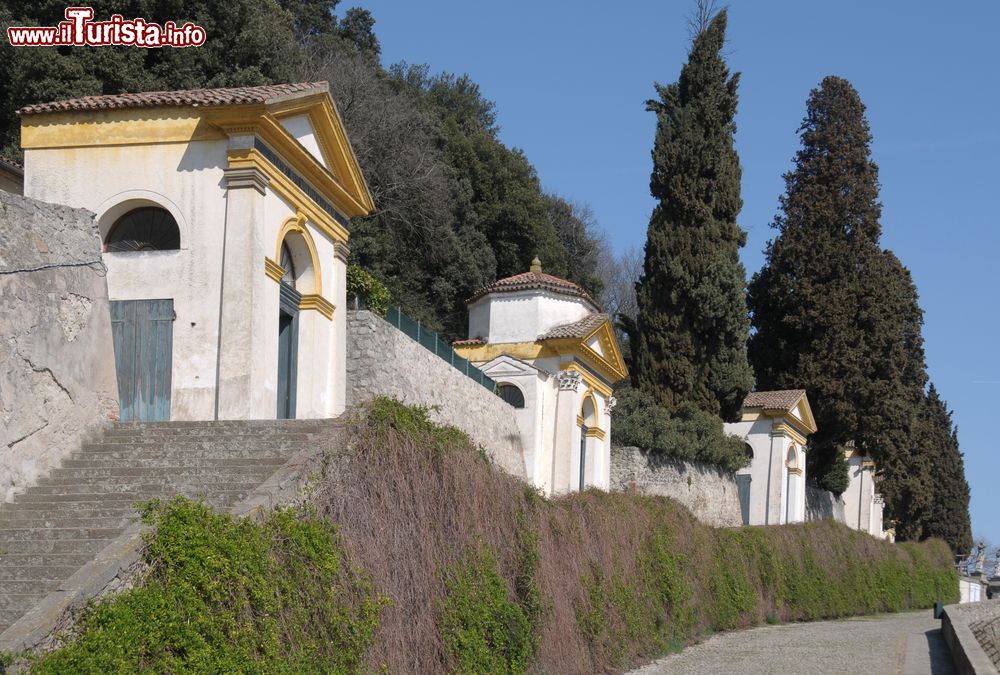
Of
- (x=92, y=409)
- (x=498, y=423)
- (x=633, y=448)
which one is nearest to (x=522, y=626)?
(x=92, y=409)

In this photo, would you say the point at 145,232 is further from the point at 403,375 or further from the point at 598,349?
the point at 598,349

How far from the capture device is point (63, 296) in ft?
47.6

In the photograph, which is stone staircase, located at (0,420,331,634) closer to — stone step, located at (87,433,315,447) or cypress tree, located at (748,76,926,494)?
stone step, located at (87,433,315,447)

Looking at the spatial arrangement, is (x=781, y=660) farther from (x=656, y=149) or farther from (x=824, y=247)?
(x=824, y=247)

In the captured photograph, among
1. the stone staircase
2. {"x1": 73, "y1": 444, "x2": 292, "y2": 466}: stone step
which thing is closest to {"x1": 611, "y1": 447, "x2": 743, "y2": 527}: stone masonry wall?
the stone staircase

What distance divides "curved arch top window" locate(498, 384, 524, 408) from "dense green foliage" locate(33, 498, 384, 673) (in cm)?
1746

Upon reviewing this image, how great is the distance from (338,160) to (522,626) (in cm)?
975

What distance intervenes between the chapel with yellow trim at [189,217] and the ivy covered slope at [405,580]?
483cm

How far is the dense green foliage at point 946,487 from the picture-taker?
61062mm

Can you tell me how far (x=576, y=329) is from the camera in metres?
30.0

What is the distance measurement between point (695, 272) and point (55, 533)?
2737 centimetres

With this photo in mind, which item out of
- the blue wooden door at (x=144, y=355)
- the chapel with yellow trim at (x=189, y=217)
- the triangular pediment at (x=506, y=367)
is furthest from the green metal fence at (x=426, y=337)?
the blue wooden door at (x=144, y=355)

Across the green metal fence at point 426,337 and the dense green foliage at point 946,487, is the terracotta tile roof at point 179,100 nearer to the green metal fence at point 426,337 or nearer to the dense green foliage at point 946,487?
the green metal fence at point 426,337

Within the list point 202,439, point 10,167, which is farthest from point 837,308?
point 202,439
